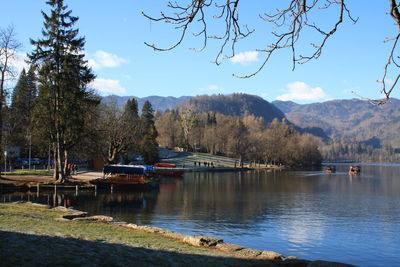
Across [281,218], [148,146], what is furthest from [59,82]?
[148,146]

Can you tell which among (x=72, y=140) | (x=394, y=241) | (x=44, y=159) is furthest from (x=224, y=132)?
(x=394, y=241)

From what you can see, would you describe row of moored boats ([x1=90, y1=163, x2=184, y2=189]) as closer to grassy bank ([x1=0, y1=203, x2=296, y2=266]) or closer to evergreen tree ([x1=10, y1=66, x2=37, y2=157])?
evergreen tree ([x1=10, y1=66, x2=37, y2=157])

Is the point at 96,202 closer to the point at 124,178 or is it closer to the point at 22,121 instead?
the point at 124,178

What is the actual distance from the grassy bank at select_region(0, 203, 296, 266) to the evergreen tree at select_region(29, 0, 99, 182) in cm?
2485

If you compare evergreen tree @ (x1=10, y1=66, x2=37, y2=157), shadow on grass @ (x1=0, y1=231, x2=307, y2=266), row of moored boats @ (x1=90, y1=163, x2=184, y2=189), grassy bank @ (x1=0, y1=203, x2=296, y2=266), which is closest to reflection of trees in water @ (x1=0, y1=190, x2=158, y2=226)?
row of moored boats @ (x1=90, y1=163, x2=184, y2=189)

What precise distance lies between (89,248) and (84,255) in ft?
3.00

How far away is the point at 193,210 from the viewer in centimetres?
2917

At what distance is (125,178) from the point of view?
46938mm

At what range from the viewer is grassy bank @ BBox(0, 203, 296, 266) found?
8891mm

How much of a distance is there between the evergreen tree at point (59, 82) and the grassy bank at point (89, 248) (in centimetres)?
2485

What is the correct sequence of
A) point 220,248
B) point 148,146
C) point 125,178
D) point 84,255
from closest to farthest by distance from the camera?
point 84,255 → point 220,248 → point 125,178 → point 148,146

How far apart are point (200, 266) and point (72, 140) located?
32937 millimetres

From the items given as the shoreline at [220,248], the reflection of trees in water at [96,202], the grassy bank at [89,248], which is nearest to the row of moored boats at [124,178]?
the reflection of trees in water at [96,202]

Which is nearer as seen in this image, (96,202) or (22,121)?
(96,202)
